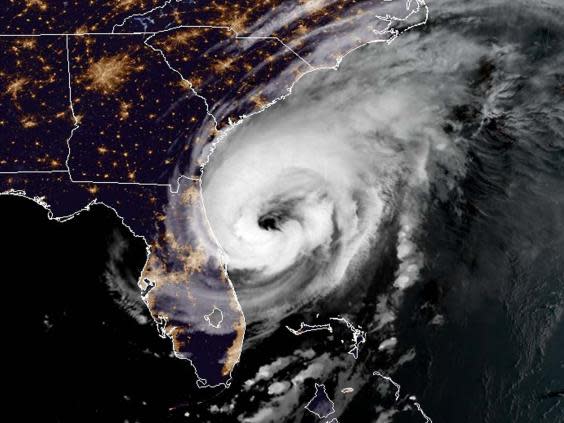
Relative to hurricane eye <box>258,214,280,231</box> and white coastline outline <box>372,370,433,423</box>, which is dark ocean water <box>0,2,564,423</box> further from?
hurricane eye <box>258,214,280,231</box>

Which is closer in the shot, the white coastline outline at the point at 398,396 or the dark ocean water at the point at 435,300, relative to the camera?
the dark ocean water at the point at 435,300

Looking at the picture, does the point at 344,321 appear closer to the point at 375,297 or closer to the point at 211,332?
the point at 375,297

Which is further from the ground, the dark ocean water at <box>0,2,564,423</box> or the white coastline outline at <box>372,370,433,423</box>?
the dark ocean water at <box>0,2,564,423</box>

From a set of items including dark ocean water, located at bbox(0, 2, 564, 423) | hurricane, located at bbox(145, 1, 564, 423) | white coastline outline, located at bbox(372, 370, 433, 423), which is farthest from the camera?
white coastline outline, located at bbox(372, 370, 433, 423)

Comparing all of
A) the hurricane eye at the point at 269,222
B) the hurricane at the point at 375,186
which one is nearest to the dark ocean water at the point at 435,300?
the hurricane at the point at 375,186

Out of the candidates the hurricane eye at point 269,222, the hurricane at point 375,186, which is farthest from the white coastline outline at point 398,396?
the hurricane eye at point 269,222

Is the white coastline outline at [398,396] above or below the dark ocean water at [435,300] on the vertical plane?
below

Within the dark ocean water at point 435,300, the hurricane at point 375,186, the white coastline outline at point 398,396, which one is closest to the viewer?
the dark ocean water at point 435,300

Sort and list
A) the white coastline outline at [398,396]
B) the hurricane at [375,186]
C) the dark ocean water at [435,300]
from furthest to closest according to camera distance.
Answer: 1. the white coastline outline at [398,396]
2. the hurricane at [375,186]
3. the dark ocean water at [435,300]

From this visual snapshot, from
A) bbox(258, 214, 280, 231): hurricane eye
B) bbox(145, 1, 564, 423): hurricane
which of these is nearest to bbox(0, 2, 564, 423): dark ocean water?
bbox(145, 1, 564, 423): hurricane

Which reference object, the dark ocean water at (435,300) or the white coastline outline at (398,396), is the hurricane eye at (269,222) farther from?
the white coastline outline at (398,396)

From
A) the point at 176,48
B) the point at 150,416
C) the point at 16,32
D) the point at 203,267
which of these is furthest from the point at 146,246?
the point at 16,32

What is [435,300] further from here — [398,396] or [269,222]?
[269,222]
